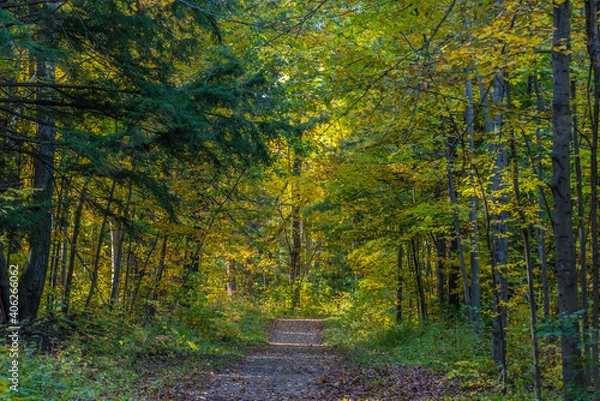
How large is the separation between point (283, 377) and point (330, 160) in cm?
952

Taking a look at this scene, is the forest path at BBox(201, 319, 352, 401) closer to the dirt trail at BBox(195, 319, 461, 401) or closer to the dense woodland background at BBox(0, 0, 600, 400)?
the dirt trail at BBox(195, 319, 461, 401)

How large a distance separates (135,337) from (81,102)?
5002mm

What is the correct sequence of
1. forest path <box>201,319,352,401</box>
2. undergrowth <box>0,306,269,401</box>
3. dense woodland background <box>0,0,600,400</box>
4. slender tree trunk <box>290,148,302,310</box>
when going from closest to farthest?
dense woodland background <box>0,0,600,400</box>, undergrowth <box>0,306,269,401</box>, forest path <box>201,319,352,401</box>, slender tree trunk <box>290,148,302,310</box>

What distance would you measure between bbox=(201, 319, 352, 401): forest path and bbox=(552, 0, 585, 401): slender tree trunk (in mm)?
4021

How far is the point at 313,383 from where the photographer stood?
30.5 ft

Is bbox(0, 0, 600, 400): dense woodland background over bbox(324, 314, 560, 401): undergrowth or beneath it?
over

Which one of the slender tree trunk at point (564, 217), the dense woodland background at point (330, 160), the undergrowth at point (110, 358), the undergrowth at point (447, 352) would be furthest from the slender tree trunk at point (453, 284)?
the slender tree trunk at point (564, 217)

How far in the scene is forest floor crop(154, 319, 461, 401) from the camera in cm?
788

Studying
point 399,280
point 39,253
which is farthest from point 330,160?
point 39,253

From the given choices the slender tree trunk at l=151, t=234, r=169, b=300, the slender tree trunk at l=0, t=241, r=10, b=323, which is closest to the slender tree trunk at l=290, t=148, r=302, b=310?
the slender tree trunk at l=151, t=234, r=169, b=300

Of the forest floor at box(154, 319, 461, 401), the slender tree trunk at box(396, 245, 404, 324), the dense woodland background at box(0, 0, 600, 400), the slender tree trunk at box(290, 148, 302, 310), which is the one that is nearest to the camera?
the dense woodland background at box(0, 0, 600, 400)

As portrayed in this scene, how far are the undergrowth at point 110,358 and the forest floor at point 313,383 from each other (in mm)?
562

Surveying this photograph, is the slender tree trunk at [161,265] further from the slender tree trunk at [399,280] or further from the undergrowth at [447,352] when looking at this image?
the slender tree trunk at [399,280]

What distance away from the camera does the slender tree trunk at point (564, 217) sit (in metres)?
4.52
